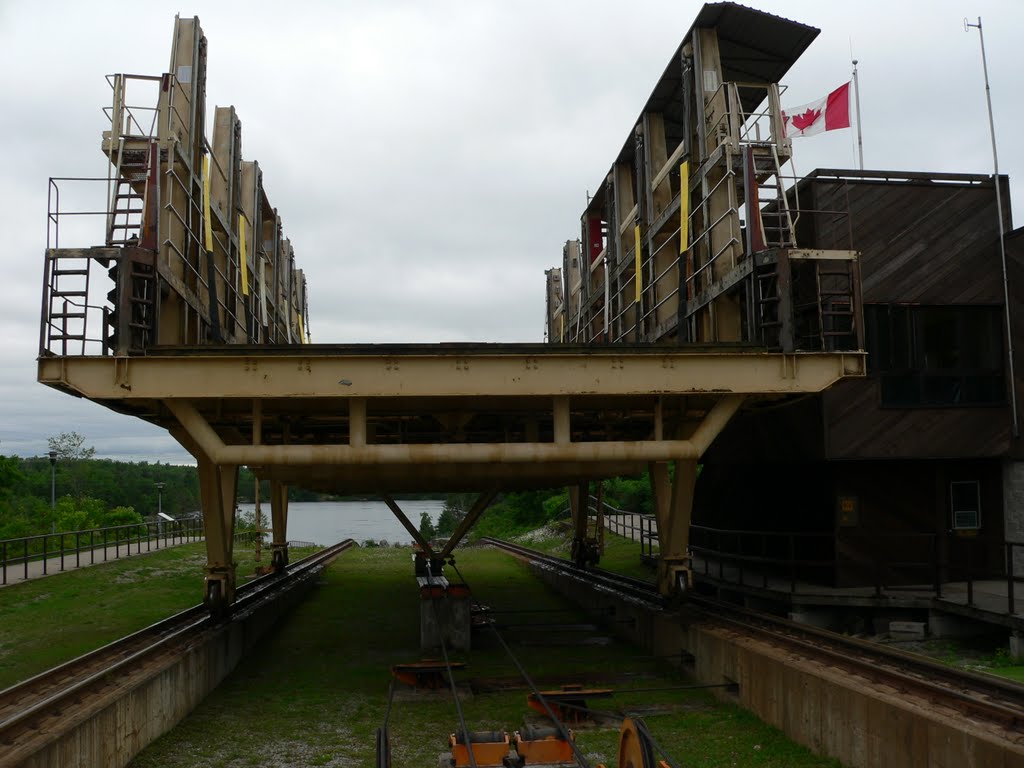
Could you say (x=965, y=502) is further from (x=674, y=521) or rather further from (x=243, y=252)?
(x=243, y=252)

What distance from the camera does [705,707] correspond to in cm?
945

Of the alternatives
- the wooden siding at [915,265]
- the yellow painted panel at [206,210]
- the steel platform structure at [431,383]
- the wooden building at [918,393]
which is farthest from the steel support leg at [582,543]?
the yellow painted panel at [206,210]

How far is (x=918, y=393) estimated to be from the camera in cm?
1523

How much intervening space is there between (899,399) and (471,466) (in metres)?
7.96

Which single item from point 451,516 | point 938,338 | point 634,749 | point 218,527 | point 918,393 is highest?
point 938,338

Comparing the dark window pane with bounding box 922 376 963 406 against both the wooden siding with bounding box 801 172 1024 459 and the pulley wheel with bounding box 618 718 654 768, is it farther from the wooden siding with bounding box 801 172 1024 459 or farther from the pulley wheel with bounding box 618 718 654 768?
the pulley wheel with bounding box 618 718 654 768

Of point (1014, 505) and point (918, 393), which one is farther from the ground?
point (918, 393)

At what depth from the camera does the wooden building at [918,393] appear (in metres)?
14.9

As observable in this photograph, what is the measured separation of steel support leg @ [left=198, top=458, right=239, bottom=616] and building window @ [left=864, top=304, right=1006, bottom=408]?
10591 mm

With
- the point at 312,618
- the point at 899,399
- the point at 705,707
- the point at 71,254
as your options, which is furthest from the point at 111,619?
the point at 899,399

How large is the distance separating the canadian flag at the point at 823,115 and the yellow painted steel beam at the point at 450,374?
7.06m

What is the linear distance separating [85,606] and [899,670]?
601 inches

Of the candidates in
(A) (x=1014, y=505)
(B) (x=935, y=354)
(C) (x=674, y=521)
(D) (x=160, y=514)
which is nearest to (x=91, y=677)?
(C) (x=674, y=521)

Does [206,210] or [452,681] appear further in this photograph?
[206,210]
